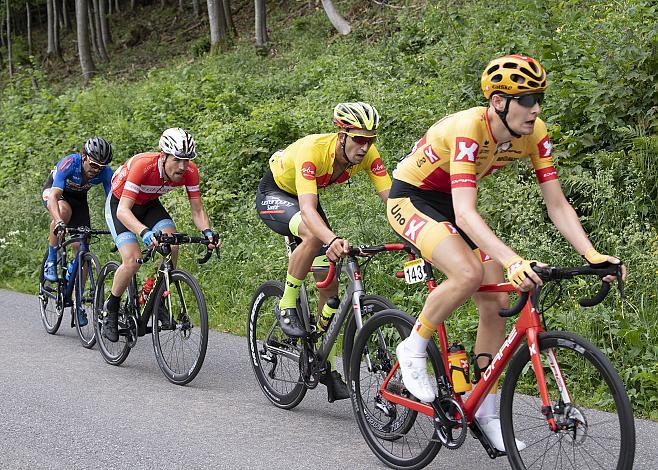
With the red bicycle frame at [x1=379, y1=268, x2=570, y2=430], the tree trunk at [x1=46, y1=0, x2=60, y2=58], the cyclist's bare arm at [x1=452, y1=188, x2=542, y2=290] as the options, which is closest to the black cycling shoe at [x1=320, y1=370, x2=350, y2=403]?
the red bicycle frame at [x1=379, y1=268, x2=570, y2=430]

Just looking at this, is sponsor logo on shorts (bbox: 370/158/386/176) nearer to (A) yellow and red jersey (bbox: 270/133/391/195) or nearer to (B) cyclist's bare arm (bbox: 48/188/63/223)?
(A) yellow and red jersey (bbox: 270/133/391/195)

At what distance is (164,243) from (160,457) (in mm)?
2433

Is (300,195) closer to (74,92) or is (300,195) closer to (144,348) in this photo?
(144,348)

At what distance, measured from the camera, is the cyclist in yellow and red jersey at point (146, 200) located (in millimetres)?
7383

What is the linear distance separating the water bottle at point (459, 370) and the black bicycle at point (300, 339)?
72 cm

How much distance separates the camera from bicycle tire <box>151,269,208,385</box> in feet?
23.4

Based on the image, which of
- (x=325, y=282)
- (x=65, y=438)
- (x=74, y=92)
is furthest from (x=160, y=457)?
(x=74, y=92)

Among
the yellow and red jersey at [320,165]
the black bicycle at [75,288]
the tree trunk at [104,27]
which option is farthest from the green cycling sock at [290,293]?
the tree trunk at [104,27]

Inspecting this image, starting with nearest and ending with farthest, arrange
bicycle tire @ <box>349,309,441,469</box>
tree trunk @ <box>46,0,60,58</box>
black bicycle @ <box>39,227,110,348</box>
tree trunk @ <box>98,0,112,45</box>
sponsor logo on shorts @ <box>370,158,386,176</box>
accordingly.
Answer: bicycle tire @ <box>349,309,441,469</box>, sponsor logo on shorts @ <box>370,158,386,176</box>, black bicycle @ <box>39,227,110,348</box>, tree trunk @ <box>98,0,112,45</box>, tree trunk @ <box>46,0,60,58</box>

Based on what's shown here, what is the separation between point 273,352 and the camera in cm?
658

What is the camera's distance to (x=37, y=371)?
762 cm

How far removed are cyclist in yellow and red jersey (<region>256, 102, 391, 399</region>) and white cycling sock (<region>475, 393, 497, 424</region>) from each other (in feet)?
4.59

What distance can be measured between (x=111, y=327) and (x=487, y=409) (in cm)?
444

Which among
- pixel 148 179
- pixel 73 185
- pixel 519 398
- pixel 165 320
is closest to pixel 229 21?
pixel 73 185
